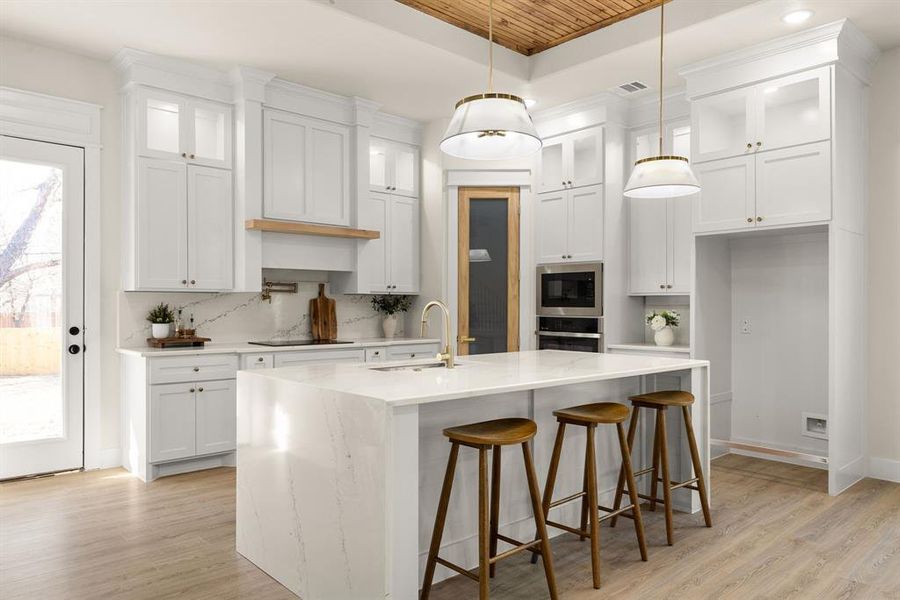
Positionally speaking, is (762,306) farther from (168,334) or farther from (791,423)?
(168,334)

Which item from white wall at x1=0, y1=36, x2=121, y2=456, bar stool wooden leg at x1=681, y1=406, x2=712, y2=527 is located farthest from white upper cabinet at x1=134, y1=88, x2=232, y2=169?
bar stool wooden leg at x1=681, y1=406, x2=712, y2=527

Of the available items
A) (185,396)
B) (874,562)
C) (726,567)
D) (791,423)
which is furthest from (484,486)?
(791,423)

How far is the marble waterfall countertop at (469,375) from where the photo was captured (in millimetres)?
2377

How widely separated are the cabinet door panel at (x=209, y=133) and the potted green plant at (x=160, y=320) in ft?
3.75

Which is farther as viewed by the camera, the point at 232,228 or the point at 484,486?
the point at 232,228

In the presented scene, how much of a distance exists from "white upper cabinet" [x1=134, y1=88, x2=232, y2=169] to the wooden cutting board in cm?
144

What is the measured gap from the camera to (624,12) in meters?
4.49

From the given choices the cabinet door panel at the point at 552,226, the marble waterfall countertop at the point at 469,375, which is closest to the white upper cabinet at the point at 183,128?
the marble waterfall countertop at the point at 469,375

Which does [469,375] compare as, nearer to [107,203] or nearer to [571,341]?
[571,341]

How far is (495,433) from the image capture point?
2535mm

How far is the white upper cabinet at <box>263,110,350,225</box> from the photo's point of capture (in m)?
5.15

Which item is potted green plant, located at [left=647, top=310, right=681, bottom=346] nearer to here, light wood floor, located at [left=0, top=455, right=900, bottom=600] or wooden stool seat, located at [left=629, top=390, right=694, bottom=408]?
light wood floor, located at [left=0, top=455, right=900, bottom=600]

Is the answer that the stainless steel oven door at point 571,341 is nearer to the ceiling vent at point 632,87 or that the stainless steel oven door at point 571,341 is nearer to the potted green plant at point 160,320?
the ceiling vent at point 632,87

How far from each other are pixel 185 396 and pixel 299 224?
163cm
